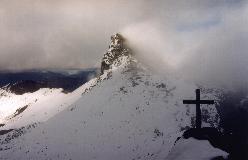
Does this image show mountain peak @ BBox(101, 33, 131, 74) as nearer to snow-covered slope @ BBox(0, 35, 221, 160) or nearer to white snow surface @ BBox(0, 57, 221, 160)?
snow-covered slope @ BBox(0, 35, 221, 160)

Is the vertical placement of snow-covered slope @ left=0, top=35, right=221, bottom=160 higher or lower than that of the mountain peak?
lower

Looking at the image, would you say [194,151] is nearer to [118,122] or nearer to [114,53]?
[118,122]

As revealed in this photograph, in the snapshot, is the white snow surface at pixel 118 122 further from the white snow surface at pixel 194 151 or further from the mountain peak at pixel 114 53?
the white snow surface at pixel 194 151

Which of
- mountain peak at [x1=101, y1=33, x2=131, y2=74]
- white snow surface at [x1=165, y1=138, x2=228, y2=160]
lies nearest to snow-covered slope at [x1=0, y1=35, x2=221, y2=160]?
mountain peak at [x1=101, y1=33, x2=131, y2=74]

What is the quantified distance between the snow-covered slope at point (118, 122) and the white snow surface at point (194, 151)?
28485mm

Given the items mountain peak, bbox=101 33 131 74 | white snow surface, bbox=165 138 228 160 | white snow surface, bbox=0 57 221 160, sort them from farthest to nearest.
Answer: mountain peak, bbox=101 33 131 74
white snow surface, bbox=0 57 221 160
white snow surface, bbox=165 138 228 160

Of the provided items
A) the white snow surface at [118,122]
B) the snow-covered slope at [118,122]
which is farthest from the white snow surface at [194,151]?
the snow-covered slope at [118,122]

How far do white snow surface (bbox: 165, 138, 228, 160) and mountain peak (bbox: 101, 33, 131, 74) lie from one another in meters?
72.1

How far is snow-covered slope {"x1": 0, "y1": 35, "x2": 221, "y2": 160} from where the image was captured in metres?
63.0

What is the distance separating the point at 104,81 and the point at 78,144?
26280 millimetres

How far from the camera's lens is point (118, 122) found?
72688 millimetres

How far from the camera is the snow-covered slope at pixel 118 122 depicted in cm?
6297

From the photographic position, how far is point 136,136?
66.5m

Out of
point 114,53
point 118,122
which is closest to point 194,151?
point 118,122
